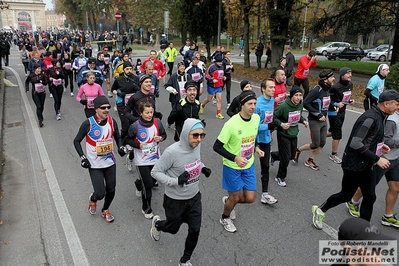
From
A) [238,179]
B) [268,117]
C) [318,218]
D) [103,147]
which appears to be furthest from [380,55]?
[103,147]

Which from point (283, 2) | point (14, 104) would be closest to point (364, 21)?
point (283, 2)

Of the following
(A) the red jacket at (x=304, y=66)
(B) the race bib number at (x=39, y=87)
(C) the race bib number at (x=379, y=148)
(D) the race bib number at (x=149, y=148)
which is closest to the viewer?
(C) the race bib number at (x=379, y=148)


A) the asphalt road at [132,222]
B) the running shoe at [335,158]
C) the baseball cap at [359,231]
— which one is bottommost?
the asphalt road at [132,222]

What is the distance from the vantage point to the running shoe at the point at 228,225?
4839 mm

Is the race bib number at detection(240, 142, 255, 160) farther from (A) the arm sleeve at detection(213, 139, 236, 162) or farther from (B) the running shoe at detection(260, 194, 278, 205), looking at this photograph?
(B) the running shoe at detection(260, 194, 278, 205)

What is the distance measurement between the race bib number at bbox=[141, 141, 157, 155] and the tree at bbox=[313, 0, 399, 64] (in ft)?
59.4

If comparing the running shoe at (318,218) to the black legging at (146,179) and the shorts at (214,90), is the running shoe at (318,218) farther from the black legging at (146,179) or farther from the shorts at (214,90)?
the shorts at (214,90)

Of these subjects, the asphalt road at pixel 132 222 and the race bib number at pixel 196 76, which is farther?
the race bib number at pixel 196 76

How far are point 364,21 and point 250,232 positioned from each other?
63.3ft

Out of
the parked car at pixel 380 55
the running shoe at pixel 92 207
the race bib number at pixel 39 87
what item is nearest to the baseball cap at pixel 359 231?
the running shoe at pixel 92 207

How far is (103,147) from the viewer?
4840mm

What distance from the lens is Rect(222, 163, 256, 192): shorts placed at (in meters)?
4.45

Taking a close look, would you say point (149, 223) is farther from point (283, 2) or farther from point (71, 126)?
point (283, 2)

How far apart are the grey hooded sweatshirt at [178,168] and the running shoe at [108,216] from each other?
5.41 feet
